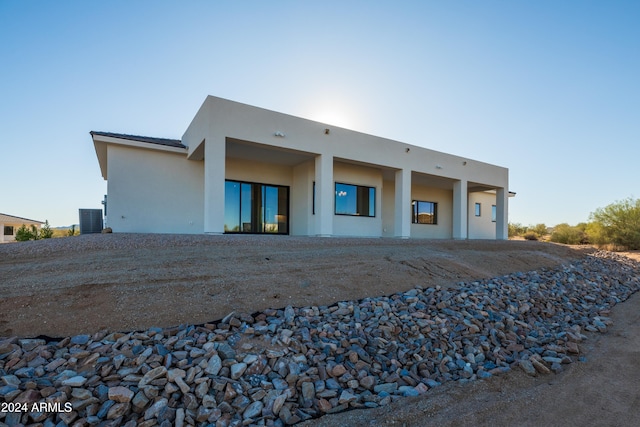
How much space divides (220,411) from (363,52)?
1092 cm

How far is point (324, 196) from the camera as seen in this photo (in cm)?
1140

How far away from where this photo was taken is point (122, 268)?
5.09 meters

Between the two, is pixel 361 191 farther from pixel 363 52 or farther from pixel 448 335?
pixel 448 335

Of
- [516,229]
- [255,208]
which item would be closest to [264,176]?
[255,208]

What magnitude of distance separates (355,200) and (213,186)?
635 cm

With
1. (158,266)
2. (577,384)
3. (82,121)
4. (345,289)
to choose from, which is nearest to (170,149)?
(82,121)

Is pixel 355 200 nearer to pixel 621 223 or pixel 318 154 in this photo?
pixel 318 154

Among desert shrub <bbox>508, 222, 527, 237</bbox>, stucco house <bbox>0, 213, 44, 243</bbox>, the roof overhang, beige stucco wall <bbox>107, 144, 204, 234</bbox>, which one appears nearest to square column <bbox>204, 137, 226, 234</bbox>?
the roof overhang

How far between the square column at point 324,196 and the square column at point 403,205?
3542 millimetres

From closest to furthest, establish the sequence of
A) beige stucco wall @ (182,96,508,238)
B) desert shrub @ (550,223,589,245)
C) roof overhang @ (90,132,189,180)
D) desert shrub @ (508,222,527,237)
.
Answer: beige stucco wall @ (182,96,508,238)
roof overhang @ (90,132,189,180)
desert shrub @ (550,223,589,245)
desert shrub @ (508,222,527,237)

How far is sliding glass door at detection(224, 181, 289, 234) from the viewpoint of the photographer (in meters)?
12.3

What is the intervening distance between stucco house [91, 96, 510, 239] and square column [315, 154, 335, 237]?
0.03 meters

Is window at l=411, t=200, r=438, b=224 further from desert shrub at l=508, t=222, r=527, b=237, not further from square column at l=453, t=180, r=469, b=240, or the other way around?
desert shrub at l=508, t=222, r=527, b=237

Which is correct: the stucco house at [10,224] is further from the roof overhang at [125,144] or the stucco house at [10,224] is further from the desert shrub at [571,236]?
the desert shrub at [571,236]
